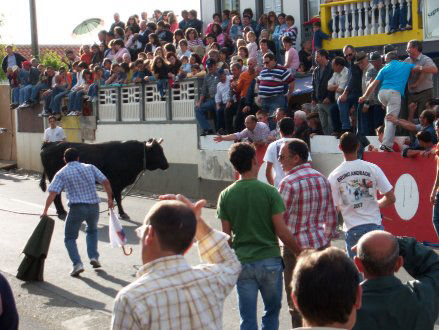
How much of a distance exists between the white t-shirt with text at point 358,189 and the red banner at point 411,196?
487cm

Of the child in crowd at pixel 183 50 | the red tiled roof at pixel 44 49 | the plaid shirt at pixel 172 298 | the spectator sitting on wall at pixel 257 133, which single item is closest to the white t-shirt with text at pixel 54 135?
the child in crowd at pixel 183 50

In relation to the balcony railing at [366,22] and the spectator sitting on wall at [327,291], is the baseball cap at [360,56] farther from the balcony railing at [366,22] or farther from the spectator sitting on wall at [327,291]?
the spectator sitting on wall at [327,291]

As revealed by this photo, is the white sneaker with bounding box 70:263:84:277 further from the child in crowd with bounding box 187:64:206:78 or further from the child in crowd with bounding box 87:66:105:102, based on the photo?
the child in crowd with bounding box 87:66:105:102

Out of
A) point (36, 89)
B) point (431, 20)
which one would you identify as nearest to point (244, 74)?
point (431, 20)

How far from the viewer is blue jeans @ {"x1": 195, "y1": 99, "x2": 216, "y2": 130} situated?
19250 millimetres

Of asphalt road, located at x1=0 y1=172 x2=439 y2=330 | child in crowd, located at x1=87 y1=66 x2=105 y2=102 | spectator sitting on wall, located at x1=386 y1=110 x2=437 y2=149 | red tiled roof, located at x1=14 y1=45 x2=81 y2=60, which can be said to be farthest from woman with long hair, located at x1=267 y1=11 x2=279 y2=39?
red tiled roof, located at x1=14 y1=45 x2=81 y2=60

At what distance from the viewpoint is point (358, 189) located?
750 cm

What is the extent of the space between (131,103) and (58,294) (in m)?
13.5

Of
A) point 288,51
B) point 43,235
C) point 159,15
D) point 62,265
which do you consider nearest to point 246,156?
point 43,235

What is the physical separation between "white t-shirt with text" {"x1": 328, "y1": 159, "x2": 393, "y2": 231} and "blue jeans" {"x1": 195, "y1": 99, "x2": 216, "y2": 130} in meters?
11.8

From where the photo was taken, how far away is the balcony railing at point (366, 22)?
18984 millimetres

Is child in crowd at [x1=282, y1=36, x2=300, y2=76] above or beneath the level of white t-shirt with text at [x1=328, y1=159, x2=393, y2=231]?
above

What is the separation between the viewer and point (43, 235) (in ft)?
36.0

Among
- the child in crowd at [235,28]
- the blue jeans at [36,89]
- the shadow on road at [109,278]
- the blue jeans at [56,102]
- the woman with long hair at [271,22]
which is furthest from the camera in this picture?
the blue jeans at [36,89]
